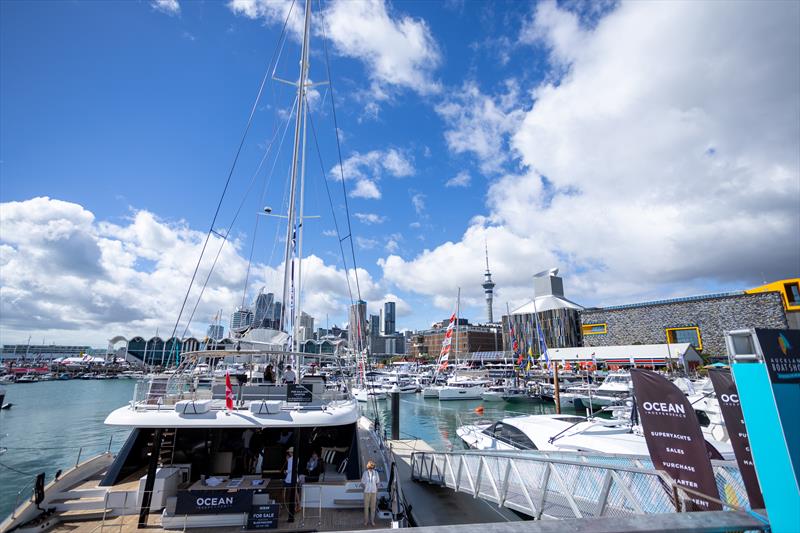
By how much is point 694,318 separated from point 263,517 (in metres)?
100

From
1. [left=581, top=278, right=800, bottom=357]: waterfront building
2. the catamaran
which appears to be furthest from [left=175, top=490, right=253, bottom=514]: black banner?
[left=581, top=278, right=800, bottom=357]: waterfront building

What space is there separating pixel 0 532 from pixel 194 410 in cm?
374

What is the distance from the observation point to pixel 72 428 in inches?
1293

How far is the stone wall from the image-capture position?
7500 cm

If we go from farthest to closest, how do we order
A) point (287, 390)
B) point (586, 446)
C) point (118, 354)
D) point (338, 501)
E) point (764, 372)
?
point (118, 354)
point (586, 446)
point (287, 390)
point (338, 501)
point (764, 372)

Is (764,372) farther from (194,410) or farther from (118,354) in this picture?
(118,354)

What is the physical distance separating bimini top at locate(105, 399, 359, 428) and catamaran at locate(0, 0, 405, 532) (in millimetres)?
23

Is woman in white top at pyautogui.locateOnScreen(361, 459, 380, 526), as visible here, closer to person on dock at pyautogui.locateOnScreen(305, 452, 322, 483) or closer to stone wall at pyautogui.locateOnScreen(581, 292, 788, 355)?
person on dock at pyautogui.locateOnScreen(305, 452, 322, 483)

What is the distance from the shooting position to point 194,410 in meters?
8.89

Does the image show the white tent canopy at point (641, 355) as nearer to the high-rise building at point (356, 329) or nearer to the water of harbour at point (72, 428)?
the water of harbour at point (72, 428)

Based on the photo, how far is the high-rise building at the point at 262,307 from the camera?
1975cm

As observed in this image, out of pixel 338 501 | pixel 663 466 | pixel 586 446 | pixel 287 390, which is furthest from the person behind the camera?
pixel 586 446

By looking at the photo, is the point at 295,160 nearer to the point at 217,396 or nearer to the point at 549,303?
the point at 217,396

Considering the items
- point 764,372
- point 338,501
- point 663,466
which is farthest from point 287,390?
point 764,372
